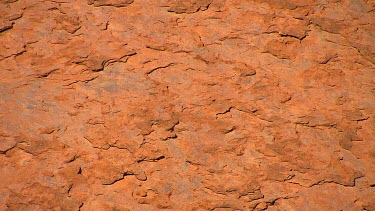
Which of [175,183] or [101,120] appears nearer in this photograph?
[175,183]

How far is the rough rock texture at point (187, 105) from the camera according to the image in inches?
69.2

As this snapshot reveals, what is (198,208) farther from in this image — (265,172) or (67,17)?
(67,17)

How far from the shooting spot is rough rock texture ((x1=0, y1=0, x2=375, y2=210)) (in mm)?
1759

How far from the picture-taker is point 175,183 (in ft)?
5.86

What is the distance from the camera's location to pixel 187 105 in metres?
2.06

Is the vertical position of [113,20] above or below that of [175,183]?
above

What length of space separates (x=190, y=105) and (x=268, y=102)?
35cm

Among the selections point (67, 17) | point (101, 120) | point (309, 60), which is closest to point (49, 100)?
point (101, 120)

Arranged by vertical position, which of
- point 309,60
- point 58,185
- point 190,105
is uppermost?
point 309,60

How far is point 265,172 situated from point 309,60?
0.73 metres

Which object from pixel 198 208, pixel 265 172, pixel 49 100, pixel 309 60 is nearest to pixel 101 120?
pixel 49 100

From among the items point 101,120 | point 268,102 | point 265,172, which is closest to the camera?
point 265,172

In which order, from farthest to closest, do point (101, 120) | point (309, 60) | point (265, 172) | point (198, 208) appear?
point (309, 60) < point (101, 120) < point (265, 172) < point (198, 208)

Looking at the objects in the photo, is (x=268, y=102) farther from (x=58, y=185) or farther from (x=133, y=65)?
(x=58, y=185)
